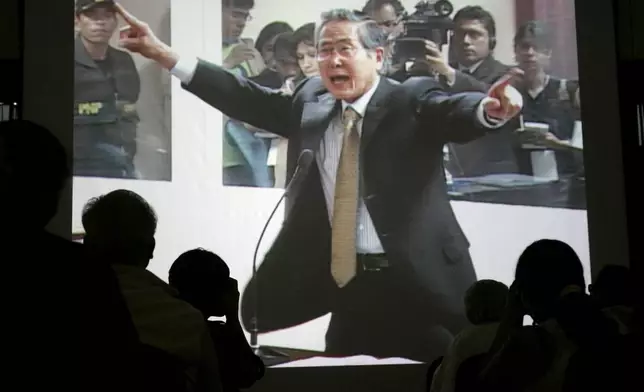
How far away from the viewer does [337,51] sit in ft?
9.28

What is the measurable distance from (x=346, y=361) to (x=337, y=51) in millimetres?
1243

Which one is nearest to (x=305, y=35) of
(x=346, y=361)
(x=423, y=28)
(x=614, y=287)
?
(x=423, y=28)

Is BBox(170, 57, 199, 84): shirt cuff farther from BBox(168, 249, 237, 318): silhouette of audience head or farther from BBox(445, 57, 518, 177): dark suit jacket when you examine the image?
BBox(168, 249, 237, 318): silhouette of audience head

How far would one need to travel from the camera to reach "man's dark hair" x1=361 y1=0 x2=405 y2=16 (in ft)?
9.39

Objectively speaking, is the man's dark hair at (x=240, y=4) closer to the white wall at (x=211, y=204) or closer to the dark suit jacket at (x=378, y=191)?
the white wall at (x=211, y=204)

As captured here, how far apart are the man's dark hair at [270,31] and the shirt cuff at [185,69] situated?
0.27 meters

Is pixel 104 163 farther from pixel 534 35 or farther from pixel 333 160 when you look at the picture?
pixel 534 35

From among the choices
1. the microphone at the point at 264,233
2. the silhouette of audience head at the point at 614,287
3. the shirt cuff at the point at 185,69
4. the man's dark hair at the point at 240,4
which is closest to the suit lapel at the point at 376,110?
the microphone at the point at 264,233

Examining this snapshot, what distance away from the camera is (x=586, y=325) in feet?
3.59

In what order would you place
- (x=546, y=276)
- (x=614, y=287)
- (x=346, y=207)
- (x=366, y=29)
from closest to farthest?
(x=546, y=276)
(x=614, y=287)
(x=346, y=207)
(x=366, y=29)

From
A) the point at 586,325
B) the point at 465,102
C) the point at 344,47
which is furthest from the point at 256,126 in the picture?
the point at 586,325

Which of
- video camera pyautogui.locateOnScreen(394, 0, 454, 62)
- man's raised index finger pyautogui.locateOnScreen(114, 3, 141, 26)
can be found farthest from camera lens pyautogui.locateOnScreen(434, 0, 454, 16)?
man's raised index finger pyautogui.locateOnScreen(114, 3, 141, 26)

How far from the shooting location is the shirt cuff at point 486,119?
2891 millimetres

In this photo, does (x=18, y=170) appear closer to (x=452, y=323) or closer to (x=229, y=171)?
(x=229, y=171)
